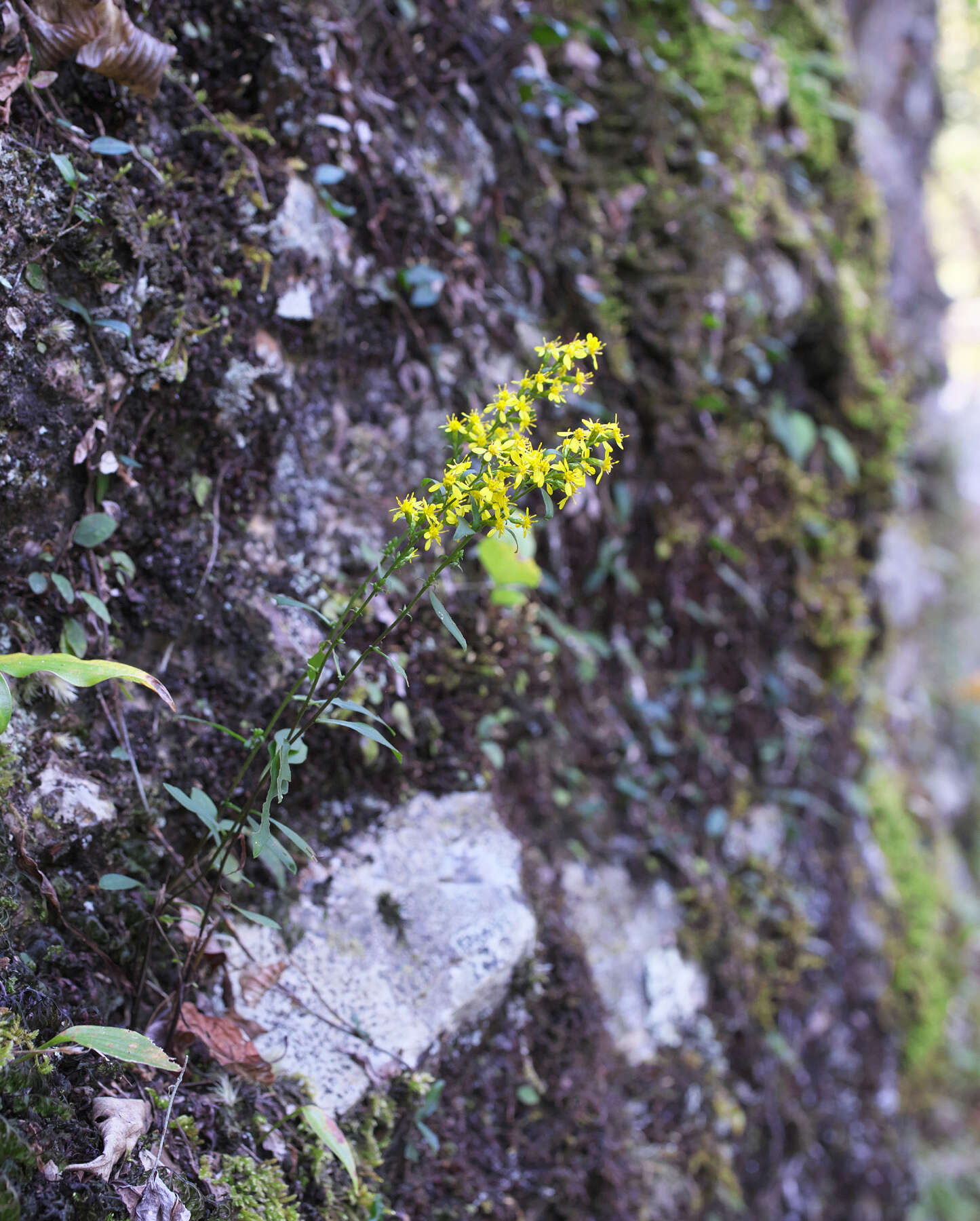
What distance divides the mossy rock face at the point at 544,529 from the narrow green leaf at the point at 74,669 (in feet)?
1.30

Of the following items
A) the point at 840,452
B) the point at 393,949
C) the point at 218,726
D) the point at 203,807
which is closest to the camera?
the point at 218,726

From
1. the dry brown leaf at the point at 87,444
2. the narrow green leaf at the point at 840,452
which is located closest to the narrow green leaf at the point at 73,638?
the dry brown leaf at the point at 87,444

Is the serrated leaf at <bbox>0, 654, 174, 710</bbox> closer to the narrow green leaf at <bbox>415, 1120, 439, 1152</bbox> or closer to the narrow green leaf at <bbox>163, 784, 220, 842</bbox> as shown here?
the narrow green leaf at <bbox>163, 784, 220, 842</bbox>

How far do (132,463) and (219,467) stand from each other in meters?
0.23

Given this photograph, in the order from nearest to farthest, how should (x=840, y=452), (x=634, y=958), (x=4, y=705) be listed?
(x=4, y=705) → (x=634, y=958) → (x=840, y=452)

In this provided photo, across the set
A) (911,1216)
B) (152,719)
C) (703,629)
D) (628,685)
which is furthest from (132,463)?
(911,1216)

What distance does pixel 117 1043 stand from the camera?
132cm

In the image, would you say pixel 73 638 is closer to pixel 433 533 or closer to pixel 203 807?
pixel 203 807

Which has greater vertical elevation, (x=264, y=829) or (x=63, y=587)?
(x=63, y=587)

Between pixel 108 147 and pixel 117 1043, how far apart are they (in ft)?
6.10

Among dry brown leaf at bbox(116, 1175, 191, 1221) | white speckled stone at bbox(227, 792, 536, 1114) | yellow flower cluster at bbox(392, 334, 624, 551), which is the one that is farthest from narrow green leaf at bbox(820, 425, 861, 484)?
dry brown leaf at bbox(116, 1175, 191, 1221)

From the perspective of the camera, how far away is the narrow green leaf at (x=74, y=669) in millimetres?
1342

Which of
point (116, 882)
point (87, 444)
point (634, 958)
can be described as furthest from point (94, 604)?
point (634, 958)

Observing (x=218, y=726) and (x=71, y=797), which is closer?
(x=218, y=726)
